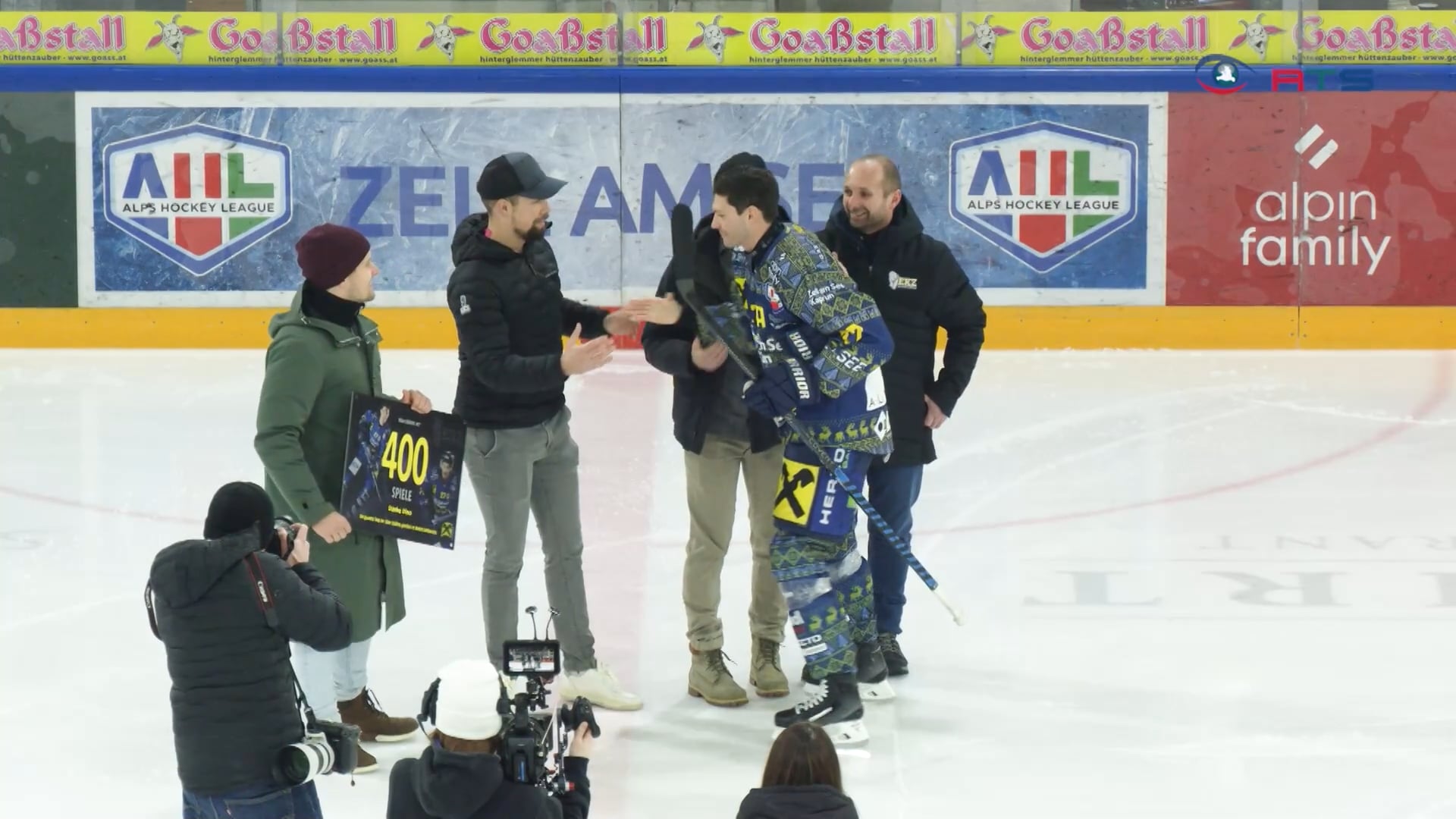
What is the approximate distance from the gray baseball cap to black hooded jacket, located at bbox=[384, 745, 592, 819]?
217cm

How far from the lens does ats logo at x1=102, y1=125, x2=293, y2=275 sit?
11.7 m

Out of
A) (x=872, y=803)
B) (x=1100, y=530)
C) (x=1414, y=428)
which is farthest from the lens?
(x=1414, y=428)

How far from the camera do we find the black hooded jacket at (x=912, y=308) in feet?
17.9

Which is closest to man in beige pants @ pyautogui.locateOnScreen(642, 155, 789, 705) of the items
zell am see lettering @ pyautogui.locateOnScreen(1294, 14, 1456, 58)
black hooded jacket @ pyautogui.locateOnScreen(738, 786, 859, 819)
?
black hooded jacket @ pyautogui.locateOnScreen(738, 786, 859, 819)

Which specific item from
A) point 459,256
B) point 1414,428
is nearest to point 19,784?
point 459,256

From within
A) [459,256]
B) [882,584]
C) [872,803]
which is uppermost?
[459,256]

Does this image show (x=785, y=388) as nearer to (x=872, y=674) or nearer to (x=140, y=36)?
(x=872, y=674)

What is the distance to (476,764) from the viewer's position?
2.96 meters

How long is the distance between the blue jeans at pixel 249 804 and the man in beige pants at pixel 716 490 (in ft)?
6.35

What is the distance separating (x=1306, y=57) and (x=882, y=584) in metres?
7.29

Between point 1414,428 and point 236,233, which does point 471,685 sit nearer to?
point 1414,428

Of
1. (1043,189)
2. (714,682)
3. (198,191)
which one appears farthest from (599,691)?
(198,191)

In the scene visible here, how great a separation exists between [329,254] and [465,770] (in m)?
1.91

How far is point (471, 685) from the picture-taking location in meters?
3.01
